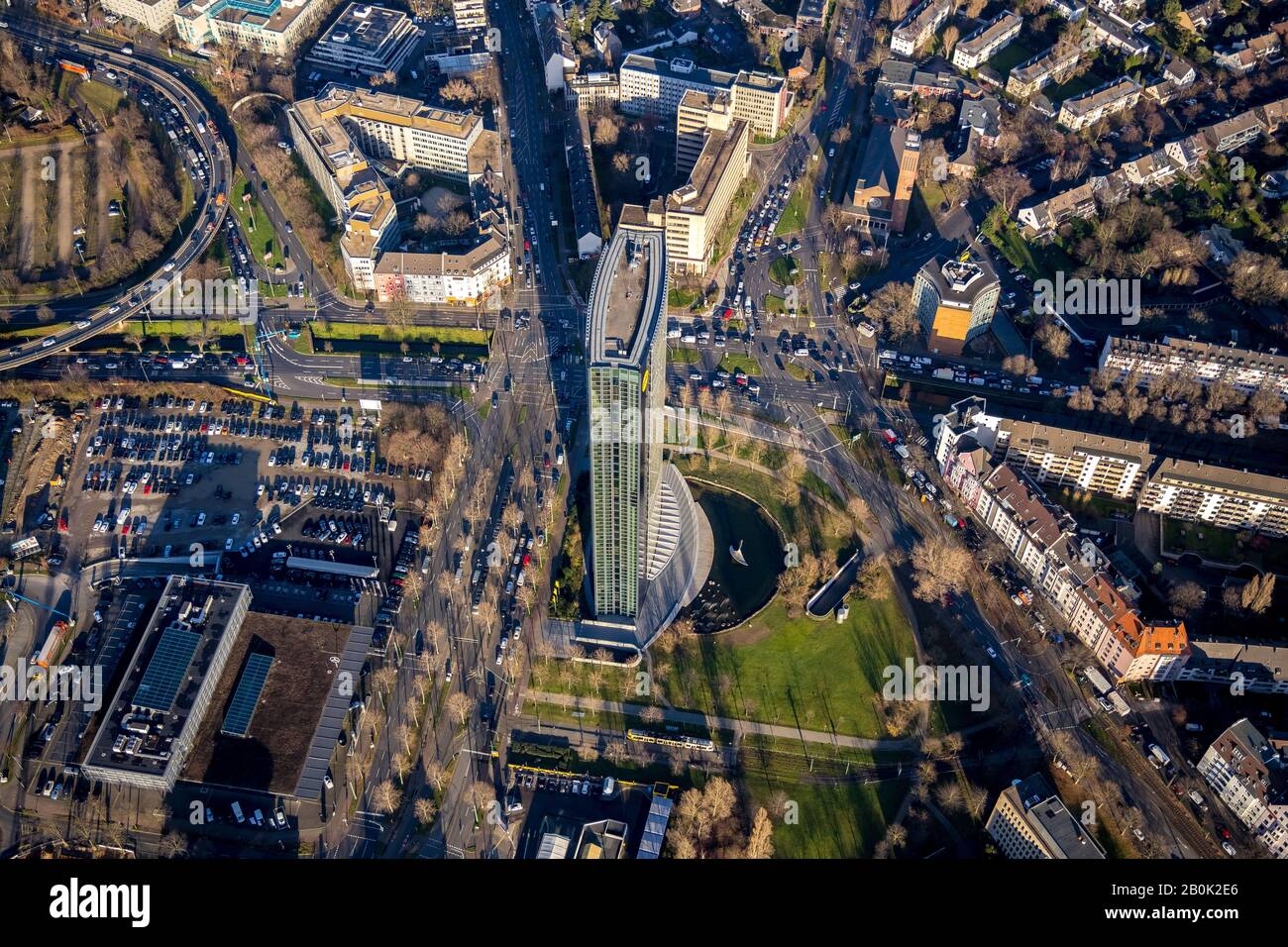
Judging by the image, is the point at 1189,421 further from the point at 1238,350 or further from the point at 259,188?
the point at 259,188

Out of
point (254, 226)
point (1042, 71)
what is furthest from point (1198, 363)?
point (254, 226)

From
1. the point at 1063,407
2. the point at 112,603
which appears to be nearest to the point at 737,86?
the point at 1063,407

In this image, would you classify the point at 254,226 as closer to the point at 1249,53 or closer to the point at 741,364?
the point at 741,364

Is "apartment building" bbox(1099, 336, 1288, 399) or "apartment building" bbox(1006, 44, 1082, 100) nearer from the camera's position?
"apartment building" bbox(1099, 336, 1288, 399)

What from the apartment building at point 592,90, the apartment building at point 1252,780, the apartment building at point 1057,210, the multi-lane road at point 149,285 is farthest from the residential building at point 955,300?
the multi-lane road at point 149,285

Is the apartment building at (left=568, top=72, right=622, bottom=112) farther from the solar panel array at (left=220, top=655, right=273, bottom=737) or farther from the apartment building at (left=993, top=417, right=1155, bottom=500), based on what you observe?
the solar panel array at (left=220, top=655, right=273, bottom=737)

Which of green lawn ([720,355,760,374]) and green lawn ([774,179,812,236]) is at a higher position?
green lawn ([774,179,812,236])

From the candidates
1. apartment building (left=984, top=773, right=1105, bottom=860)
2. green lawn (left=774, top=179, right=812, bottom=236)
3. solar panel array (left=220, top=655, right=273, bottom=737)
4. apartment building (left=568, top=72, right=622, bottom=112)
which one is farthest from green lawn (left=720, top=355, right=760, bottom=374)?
solar panel array (left=220, top=655, right=273, bottom=737)

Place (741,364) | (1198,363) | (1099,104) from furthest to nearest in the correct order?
(1099,104) < (741,364) < (1198,363)
